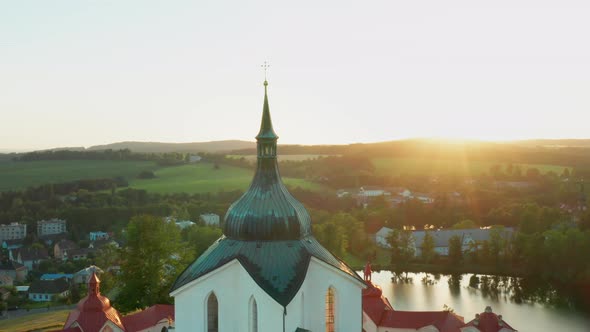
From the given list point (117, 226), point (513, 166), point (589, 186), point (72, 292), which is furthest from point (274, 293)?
point (513, 166)

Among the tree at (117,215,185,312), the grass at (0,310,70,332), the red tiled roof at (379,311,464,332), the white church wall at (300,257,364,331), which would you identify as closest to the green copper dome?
the white church wall at (300,257,364,331)

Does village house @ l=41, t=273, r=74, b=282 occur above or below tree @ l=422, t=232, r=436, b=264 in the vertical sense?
below

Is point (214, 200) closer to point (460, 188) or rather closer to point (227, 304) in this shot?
point (460, 188)

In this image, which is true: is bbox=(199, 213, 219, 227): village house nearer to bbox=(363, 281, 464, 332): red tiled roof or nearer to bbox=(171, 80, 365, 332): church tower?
bbox=(363, 281, 464, 332): red tiled roof

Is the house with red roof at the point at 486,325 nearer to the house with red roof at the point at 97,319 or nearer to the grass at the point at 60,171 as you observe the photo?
the house with red roof at the point at 97,319

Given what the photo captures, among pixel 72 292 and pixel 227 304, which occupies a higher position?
pixel 227 304

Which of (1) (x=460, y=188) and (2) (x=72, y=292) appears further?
(1) (x=460, y=188)

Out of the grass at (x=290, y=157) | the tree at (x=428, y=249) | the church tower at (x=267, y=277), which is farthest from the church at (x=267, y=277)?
the grass at (x=290, y=157)
